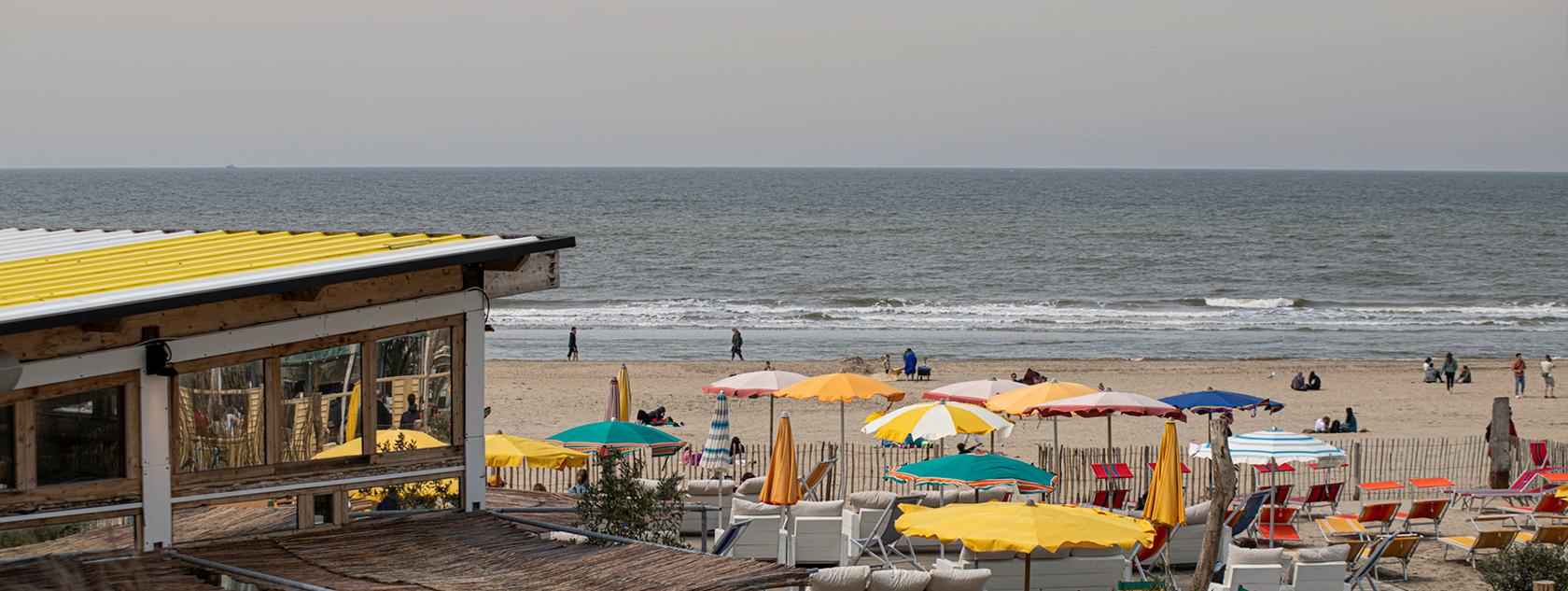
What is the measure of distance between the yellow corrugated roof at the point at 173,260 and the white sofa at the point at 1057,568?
18.3 ft

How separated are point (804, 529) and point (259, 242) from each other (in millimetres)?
6232

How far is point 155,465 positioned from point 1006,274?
64443 mm

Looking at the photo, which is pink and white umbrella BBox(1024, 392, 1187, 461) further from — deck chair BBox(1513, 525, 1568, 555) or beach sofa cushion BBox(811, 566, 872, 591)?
beach sofa cushion BBox(811, 566, 872, 591)

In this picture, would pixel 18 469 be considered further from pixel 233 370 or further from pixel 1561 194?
pixel 1561 194

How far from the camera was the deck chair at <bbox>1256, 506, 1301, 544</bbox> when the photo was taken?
52.7ft

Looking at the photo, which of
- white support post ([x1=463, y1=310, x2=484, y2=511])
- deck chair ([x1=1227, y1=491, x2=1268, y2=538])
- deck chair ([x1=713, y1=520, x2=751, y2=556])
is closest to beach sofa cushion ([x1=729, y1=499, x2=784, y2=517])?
deck chair ([x1=713, y1=520, x2=751, y2=556])

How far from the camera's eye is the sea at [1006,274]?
4600cm

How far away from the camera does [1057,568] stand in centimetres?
1285

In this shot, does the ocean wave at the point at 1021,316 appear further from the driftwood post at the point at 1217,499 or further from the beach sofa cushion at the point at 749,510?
the driftwood post at the point at 1217,499

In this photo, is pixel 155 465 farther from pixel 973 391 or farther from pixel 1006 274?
pixel 1006 274

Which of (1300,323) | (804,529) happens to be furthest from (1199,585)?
(1300,323)

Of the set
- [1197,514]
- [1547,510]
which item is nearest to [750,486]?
[1197,514]

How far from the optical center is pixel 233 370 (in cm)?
861

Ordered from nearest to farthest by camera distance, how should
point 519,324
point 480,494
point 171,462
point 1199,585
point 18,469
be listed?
point 18,469, point 171,462, point 480,494, point 1199,585, point 519,324
